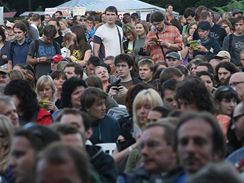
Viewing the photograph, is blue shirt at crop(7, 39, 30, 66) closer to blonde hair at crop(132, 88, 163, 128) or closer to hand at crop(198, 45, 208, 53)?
hand at crop(198, 45, 208, 53)

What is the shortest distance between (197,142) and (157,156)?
75 cm

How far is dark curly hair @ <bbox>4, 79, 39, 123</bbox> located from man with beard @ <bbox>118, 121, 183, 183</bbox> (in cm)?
415

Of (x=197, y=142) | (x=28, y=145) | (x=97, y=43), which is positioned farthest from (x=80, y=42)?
(x=197, y=142)

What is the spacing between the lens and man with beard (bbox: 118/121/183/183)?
23.4 feet

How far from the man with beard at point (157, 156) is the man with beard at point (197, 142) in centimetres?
35

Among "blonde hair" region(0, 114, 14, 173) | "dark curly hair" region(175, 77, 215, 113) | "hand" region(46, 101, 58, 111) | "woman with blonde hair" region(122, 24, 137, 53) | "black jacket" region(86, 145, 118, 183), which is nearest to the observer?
"black jacket" region(86, 145, 118, 183)

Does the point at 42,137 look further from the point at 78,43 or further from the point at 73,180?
the point at 78,43

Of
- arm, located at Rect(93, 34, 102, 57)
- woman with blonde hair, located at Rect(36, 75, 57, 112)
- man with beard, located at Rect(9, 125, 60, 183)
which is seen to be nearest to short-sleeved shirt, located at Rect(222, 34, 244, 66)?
arm, located at Rect(93, 34, 102, 57)

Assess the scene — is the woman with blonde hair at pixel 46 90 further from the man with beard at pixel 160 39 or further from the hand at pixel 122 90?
the man with beard at pixel 160 39

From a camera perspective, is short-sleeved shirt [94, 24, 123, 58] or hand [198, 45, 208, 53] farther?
hand [198, 45, 208, 53]

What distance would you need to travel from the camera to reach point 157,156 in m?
7.18

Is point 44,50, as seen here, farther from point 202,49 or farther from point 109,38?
point 202,49

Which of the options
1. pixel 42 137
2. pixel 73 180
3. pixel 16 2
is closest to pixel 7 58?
pixel 42 137

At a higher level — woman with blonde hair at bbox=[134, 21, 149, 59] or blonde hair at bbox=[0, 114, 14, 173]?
blonde hair at bbox=[0, 114, 14, 173]
